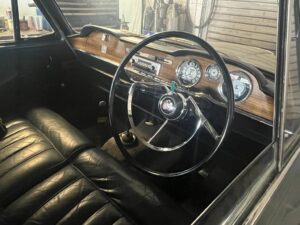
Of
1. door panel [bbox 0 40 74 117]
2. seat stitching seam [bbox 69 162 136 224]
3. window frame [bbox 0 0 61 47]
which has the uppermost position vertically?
window frame [bbox 0 0 61 47]

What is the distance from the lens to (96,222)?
1039mm

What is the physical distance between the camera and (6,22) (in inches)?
67.1

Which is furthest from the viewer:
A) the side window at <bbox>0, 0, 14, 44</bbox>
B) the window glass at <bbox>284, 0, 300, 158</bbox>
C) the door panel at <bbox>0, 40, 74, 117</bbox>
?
the door panel at <bbox>0, 40, 74, 117</bbox>

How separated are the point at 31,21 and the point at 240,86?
1.38 m

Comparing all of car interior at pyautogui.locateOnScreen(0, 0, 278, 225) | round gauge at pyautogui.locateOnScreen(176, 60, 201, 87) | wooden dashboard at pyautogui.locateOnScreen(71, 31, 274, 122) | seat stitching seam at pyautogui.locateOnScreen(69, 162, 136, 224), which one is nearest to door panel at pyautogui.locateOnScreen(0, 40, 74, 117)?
car interior at pyautogui.locateOnScreen(0, 0, 278, 225)

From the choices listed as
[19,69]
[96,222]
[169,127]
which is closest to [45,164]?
[96,222]

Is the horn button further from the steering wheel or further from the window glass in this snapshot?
the window glass

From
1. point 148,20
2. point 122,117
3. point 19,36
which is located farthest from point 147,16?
point 19,36

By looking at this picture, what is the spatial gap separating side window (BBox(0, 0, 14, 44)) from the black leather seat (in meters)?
0.65

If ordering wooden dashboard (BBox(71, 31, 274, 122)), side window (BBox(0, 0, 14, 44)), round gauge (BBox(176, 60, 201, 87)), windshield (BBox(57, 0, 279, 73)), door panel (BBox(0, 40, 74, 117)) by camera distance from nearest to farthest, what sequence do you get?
wooden dashboard (BBox(71, 31, 274, 122)) < round gauge (BBox(176, 60, 201, 87)) < side window (BBox(0, 0, 14, 44)) < door panel (BBox(0, 40, 74, 117)) < windshield (BBox(57, 0, 279, 73))

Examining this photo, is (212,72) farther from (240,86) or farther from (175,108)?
(175,108)

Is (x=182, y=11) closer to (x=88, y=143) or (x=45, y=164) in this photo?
(x=88, y=143)

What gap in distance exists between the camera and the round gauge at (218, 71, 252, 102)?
1209mm

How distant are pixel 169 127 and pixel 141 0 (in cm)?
124
